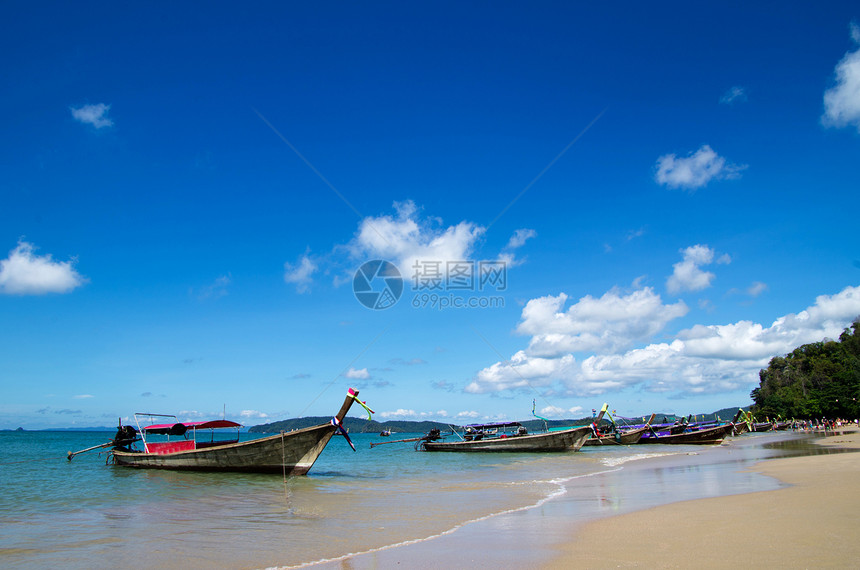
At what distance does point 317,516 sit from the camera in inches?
496

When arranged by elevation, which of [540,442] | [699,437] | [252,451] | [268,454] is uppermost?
[252,451]

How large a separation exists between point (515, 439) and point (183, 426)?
971 inches

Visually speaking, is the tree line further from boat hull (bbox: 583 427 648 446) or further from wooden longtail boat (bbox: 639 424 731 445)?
boat hull (bbox: 583 427 648 446)

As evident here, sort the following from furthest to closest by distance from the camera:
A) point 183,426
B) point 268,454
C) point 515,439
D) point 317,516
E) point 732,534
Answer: point 515,439
point 183,426
point 268,454
point 317,516
point 732,534

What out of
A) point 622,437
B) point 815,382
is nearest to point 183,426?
point 622,437

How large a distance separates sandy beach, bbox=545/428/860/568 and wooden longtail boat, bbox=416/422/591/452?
2737 centimetres

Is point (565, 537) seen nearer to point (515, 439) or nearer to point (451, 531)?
point (451, 531)

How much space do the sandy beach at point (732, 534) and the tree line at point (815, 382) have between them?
66.4m

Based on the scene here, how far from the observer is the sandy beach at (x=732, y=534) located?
21.6 feet

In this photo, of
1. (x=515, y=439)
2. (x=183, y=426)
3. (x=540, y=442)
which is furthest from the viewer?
(x=515, y=439)

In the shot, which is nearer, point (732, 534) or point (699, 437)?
point (732, 534)

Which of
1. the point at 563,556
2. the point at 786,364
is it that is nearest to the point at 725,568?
the point at 563,556

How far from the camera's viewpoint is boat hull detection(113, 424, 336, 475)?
2184 cm

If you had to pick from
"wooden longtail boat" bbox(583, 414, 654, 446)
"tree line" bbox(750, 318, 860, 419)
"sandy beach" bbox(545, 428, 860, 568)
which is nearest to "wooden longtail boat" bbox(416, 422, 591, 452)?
"wooden longtail boat" bbox(583, 414, 654, 446)
